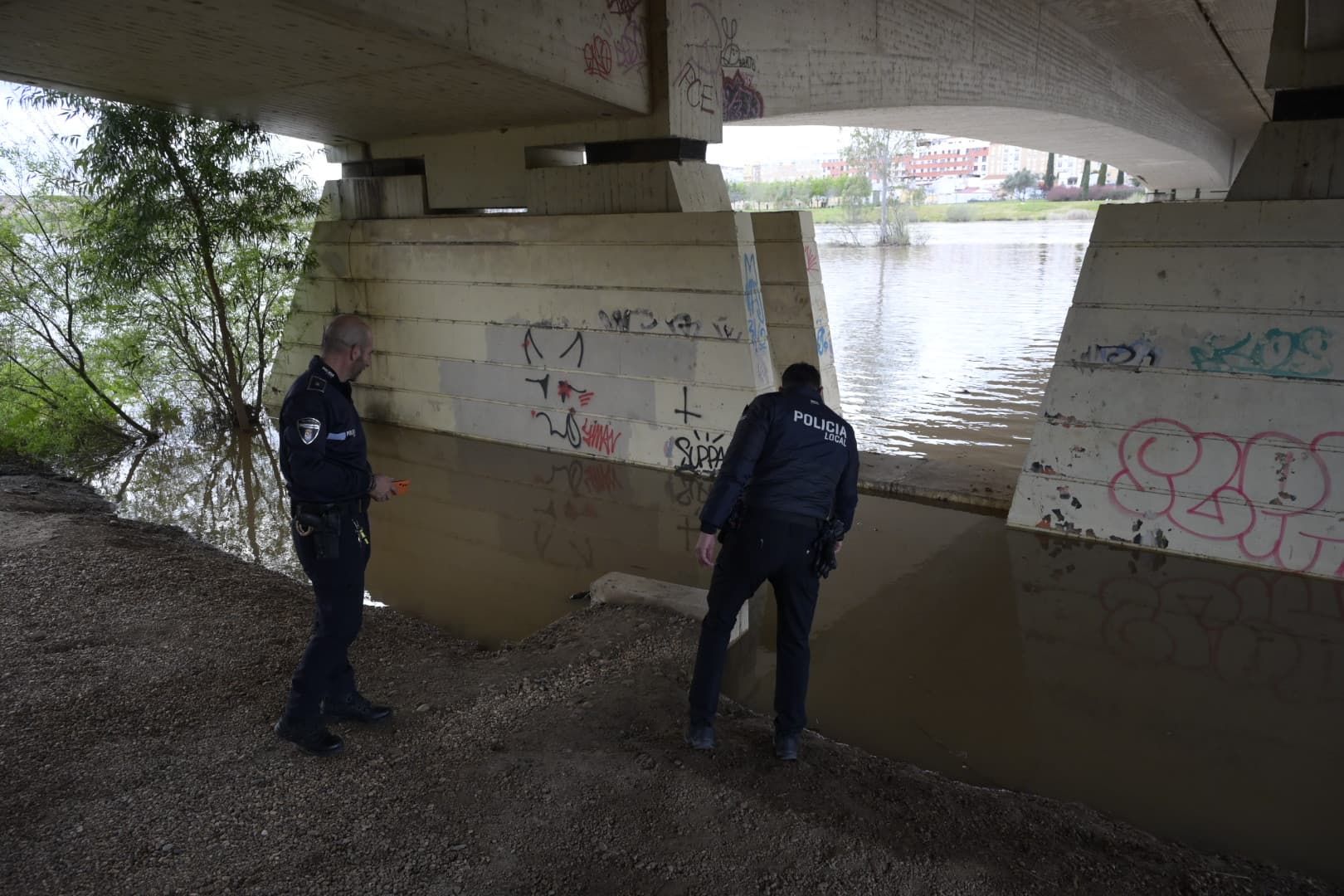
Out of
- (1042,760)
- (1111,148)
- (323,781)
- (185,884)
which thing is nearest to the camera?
(185,884)

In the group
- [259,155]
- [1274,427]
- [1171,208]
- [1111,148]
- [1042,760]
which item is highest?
[1111,148]

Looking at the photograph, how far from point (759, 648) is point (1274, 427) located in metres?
4.21

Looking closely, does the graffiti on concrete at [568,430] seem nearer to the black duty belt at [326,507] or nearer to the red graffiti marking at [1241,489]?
the red graffiti marking at [1241,489]

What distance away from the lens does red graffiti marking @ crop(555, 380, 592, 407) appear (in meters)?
9.70

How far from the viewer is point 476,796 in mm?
3559

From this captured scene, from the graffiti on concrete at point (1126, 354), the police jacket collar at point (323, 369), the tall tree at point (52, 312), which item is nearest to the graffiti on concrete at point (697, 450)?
the graffiti on concrete at point (1126, 354)

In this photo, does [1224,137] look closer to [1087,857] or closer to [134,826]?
[1087,857]

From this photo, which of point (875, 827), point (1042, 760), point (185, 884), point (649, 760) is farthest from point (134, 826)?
point (1042, 760)

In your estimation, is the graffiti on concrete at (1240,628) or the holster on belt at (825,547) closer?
the holster on belt at (825,547)

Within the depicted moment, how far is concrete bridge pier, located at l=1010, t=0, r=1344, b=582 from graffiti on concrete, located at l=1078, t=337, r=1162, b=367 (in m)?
0.01

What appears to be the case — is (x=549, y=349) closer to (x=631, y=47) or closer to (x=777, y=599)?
(x=631, y=47)

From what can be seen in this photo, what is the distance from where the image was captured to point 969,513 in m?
7.89

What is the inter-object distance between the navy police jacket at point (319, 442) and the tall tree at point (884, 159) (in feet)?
133

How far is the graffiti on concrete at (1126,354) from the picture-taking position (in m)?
6.72
